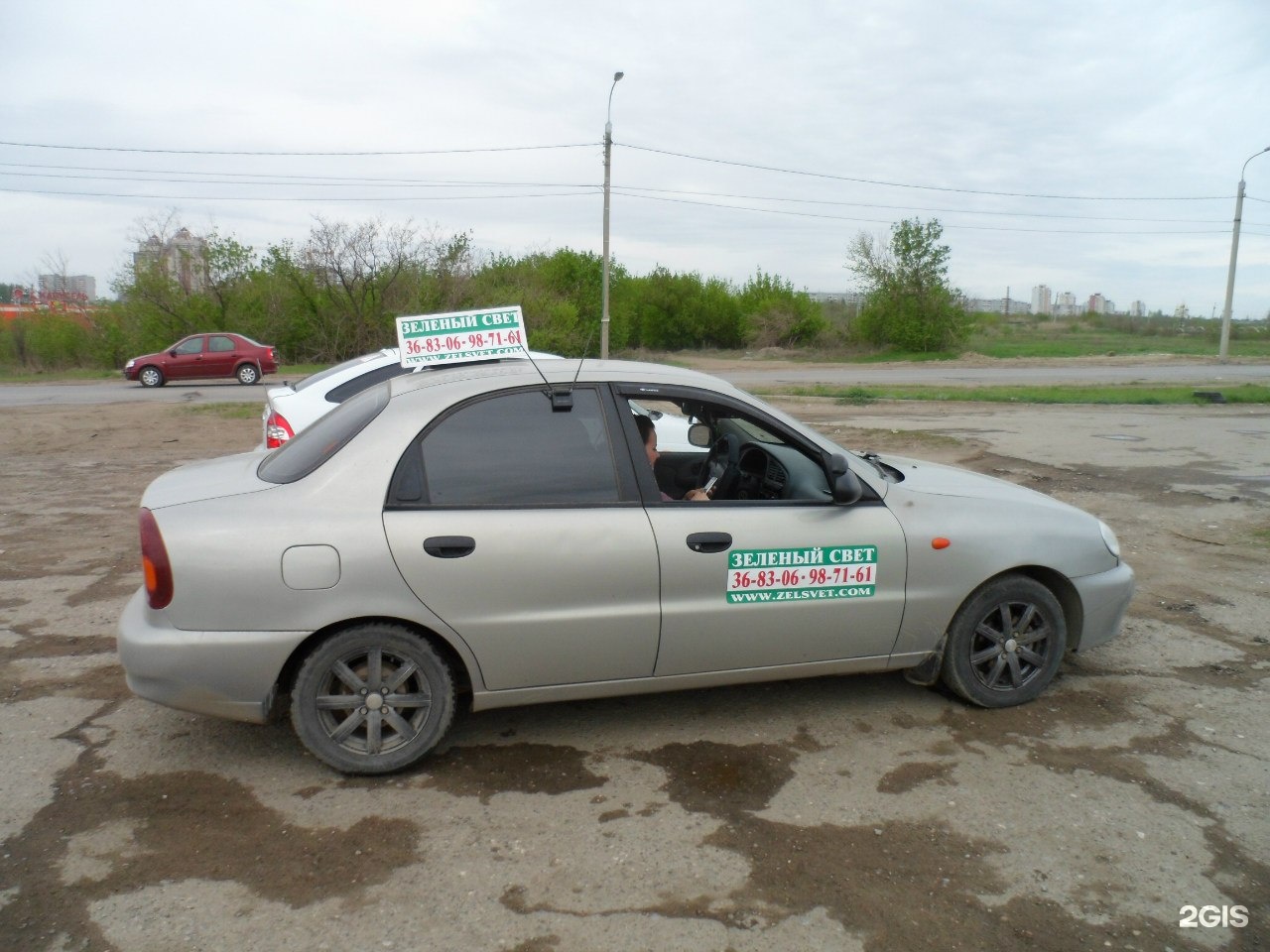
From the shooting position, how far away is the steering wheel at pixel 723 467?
4.79m

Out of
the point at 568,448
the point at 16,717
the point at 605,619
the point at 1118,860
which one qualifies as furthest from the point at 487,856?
the point at 16,717

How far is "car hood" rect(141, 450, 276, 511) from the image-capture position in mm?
3908

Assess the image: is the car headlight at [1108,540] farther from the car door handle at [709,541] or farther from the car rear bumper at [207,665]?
the car rear bumper at [207,665]

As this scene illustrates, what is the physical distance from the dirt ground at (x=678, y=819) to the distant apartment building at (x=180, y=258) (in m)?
38.8

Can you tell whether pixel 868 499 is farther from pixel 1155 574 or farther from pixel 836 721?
pixel 1155 574

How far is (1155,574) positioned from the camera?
7078 mm

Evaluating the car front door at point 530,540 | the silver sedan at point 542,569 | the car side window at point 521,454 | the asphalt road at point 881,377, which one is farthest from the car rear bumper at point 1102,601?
the asphalt road at point 881,377

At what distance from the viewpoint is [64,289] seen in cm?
4200

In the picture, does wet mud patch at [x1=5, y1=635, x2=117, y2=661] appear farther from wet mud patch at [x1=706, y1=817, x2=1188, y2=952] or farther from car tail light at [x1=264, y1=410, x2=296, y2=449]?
wet mud patch at [x1=706, y1=817, x2=1188, y2=952]

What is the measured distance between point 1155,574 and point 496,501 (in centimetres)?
543

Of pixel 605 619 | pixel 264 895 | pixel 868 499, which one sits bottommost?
pixel 264 895

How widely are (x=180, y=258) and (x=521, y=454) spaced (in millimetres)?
41670

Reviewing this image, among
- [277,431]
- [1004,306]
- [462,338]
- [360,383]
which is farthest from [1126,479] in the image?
[1004,306]

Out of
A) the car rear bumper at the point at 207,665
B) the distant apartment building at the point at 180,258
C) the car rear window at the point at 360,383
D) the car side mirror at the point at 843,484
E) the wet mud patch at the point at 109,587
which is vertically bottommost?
the wet mud patch at the point at 109,587
